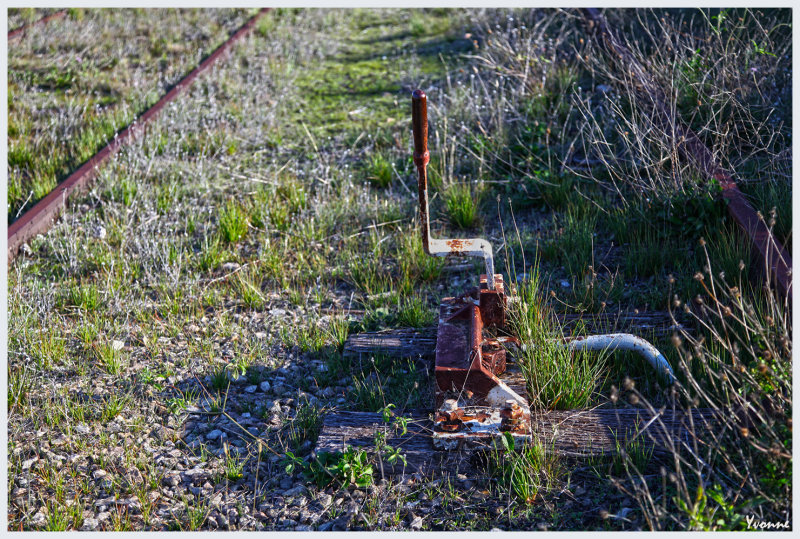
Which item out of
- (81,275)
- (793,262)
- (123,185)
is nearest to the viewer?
(793,262)

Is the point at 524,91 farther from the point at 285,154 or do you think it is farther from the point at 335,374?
the point at 335,374

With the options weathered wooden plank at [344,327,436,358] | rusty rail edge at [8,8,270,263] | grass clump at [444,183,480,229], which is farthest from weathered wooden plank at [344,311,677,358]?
rusty rail edge at [8,8,270,263]

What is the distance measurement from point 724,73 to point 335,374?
11.0 ft

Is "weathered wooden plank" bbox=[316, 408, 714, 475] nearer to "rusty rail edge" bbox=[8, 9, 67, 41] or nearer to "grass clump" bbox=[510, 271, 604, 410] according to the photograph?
"grass clump" bbox=[510, 271, 604, 410]

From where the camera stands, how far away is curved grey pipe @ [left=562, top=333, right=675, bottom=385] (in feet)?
10.4

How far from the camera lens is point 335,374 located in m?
3.62

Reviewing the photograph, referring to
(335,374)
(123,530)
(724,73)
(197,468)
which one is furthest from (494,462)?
(724,73)

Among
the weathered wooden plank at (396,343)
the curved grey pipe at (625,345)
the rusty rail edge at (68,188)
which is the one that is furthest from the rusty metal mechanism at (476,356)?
the rusty rail edge at (68,188)

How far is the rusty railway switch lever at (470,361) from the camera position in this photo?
2918 mm

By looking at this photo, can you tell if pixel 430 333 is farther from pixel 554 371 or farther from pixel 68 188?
pixel 68 188

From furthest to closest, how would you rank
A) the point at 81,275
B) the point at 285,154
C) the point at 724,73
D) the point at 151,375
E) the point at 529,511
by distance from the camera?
the point at 285,154 < the point at 724,73 < the point at 81,275 < the point at 151,375 < the point at 529,511

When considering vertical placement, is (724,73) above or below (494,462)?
above

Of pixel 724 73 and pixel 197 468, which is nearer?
pixel 197 468

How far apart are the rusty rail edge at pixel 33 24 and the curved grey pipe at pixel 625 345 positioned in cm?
832
